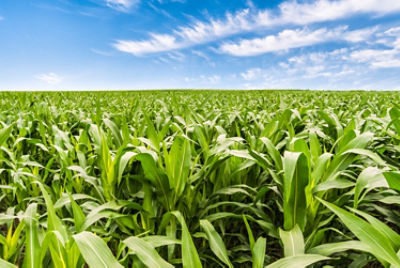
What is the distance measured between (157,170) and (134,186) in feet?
1.54

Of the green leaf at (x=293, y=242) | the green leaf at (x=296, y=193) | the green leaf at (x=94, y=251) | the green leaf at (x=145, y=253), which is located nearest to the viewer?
the green leaf at (x=94, y=251)

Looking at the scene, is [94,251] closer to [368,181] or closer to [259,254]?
[259,254]

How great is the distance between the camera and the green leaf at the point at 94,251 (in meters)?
0.73

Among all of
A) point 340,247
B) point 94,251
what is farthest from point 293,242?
point 94,251

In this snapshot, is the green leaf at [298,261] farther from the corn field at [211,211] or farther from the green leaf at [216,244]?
the green leaf at [216,244]

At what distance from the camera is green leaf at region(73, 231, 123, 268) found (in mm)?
735

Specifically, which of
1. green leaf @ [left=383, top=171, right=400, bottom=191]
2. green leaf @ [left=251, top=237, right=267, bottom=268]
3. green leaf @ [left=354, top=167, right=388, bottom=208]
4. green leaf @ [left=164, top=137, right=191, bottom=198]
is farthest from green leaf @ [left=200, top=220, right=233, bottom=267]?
green leaf @ [left=383, top=171, right=400, bottom=191]

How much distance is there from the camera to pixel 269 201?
1.80 meters

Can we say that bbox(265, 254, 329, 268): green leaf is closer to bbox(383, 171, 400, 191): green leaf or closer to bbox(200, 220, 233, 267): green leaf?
bbox(200, 220, 233, 267): green leaf

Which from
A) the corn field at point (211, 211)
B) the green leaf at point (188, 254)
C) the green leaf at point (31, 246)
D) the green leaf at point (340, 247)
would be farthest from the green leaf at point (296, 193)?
the green leaf at point (31, 246)

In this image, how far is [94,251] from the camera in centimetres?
75

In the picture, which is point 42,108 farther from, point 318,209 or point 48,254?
point 318,209

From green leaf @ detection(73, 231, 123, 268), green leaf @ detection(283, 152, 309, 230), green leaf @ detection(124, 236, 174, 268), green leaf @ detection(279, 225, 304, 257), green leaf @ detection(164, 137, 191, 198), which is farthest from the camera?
green leaf @ detection(164, 137, 191, 198)

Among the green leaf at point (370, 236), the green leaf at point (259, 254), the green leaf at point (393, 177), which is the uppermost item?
the green leaf at point (393, 177)
